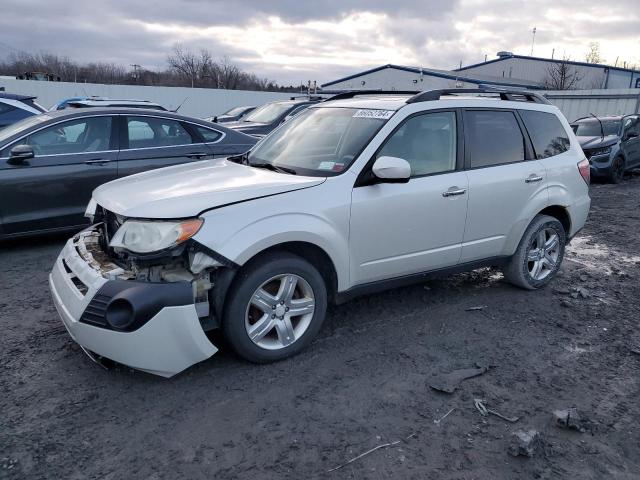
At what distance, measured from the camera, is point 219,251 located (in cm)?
311

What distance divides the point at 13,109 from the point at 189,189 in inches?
256

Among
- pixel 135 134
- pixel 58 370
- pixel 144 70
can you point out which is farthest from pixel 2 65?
pixel 58 370

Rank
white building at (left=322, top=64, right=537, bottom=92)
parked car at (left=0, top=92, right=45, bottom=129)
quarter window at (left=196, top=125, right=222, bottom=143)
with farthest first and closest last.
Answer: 1. white building at (left=322, top=64, right=537, bottom=92)
2. parked car at (left=0, top=92, right=45, bottom=129)
3. quarter window at (left=196, top=125, right=222, bottom=143)

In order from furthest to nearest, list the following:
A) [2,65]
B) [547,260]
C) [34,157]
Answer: [2,65], [34,157], [547,260]

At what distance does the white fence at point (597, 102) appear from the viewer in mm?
22438

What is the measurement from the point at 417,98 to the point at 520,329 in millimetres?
2075

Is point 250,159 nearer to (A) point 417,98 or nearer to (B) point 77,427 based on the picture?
(A) point 417,98

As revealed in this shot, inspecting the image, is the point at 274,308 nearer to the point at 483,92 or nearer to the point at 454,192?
the point at 454,192

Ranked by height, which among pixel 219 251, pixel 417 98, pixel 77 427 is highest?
pixel 417 98

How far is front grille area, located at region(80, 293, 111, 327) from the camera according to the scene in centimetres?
301

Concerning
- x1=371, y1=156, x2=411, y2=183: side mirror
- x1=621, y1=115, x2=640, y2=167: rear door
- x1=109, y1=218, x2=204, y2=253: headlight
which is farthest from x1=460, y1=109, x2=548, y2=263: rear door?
x1=621, y1=115, x2=640, y2=167: rear door

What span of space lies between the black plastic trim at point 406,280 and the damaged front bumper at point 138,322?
3.72 ft

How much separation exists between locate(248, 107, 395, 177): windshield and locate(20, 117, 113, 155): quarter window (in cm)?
256

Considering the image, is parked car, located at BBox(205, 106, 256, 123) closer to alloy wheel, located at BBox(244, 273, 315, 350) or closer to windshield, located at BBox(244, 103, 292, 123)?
windshield, located at BBox(244, 103, 292, 123)
